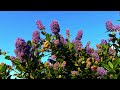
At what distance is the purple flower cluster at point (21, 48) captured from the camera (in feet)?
9.60

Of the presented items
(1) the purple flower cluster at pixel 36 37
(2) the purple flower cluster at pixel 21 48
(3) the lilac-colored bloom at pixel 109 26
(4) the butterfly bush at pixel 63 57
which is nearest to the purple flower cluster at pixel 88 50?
(4) the butterfly bush at pixel 63 57

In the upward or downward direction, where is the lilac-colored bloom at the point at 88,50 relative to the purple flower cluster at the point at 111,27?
downward

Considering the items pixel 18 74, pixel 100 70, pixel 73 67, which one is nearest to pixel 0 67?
pixel 18 74

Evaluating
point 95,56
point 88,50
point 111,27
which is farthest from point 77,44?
Result: point 111,27

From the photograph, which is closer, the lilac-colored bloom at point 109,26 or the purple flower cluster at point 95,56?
the purple flower cluster at point 95,56

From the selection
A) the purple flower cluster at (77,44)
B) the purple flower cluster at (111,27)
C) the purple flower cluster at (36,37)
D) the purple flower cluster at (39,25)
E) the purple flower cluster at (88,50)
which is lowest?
the purple flower cluster at (88,50)

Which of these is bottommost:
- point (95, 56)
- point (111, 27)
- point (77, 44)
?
point (95, 56)

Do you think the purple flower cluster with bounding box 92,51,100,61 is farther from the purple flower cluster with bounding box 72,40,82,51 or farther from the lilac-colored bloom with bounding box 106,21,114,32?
the lilac-colored bloom with bounding box 106,21,114,32

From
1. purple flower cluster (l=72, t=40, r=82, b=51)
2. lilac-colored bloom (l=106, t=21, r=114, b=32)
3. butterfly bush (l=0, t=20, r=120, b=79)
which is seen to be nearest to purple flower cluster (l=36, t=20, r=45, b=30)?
butterfly bush (l=0, t=20, r=120, b=79)

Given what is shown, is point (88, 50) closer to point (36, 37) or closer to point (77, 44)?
point (77, 44)

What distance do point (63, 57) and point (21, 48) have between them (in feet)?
1.78

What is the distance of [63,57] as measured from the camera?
3.29 m

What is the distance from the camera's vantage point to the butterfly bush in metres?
2.95

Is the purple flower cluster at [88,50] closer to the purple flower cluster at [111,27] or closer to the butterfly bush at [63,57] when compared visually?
the butterfly bush at [63,57]
